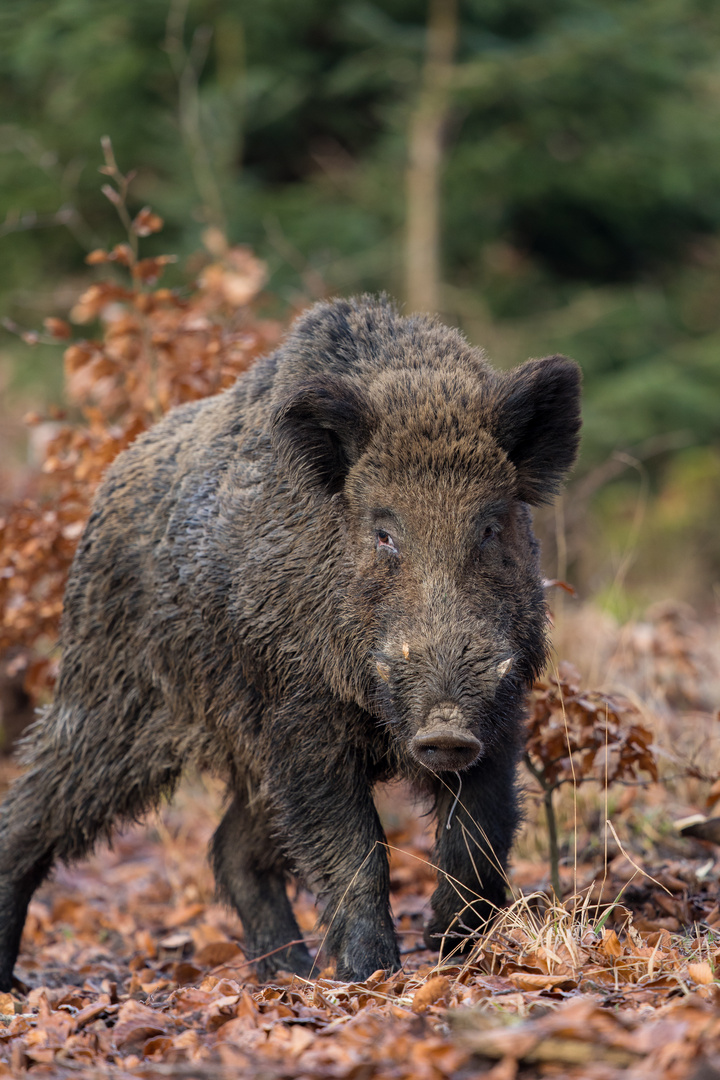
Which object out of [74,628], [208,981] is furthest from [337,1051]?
[74,628]

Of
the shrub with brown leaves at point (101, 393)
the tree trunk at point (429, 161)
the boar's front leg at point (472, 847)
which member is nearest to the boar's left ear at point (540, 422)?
the boar's front leg at point (472, 847)

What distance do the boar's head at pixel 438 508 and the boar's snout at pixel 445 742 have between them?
113mm

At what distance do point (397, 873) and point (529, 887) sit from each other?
1.17 m

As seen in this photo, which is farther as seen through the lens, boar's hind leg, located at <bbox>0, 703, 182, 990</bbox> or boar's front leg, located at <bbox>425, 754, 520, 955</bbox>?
boar's hind leg, located at <bbox>0, 703, 182, 990</bbox>

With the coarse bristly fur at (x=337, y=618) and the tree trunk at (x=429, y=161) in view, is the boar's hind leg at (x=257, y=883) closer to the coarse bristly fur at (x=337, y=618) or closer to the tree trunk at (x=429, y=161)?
the coarse bristly fur at (x=337, y=618)

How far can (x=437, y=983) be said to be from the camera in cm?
315

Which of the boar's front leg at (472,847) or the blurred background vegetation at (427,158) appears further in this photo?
the blurred background vegetation at (427,158)

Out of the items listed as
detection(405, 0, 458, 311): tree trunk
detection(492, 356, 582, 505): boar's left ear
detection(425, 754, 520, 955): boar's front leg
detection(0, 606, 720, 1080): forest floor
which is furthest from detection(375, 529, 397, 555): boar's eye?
detection(405, 0, 458, 311): tree trunk

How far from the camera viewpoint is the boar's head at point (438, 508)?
3.60m

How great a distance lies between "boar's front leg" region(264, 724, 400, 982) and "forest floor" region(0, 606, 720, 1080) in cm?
15

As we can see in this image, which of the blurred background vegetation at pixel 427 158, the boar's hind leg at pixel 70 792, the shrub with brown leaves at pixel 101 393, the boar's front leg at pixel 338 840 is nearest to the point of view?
the boar's front leg at pixel 338 840

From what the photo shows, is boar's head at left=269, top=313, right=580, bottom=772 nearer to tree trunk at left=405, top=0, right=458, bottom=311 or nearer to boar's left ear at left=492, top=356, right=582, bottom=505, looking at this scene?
boar's left ear at left=492, top=356, right=582, bottom=505

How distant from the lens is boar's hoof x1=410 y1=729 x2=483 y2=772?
128 inches

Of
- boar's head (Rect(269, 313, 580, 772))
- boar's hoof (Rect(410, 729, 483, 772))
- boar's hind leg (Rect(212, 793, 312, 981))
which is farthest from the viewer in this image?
boar's hind leg (Rect(212, 793, 312, 981))
